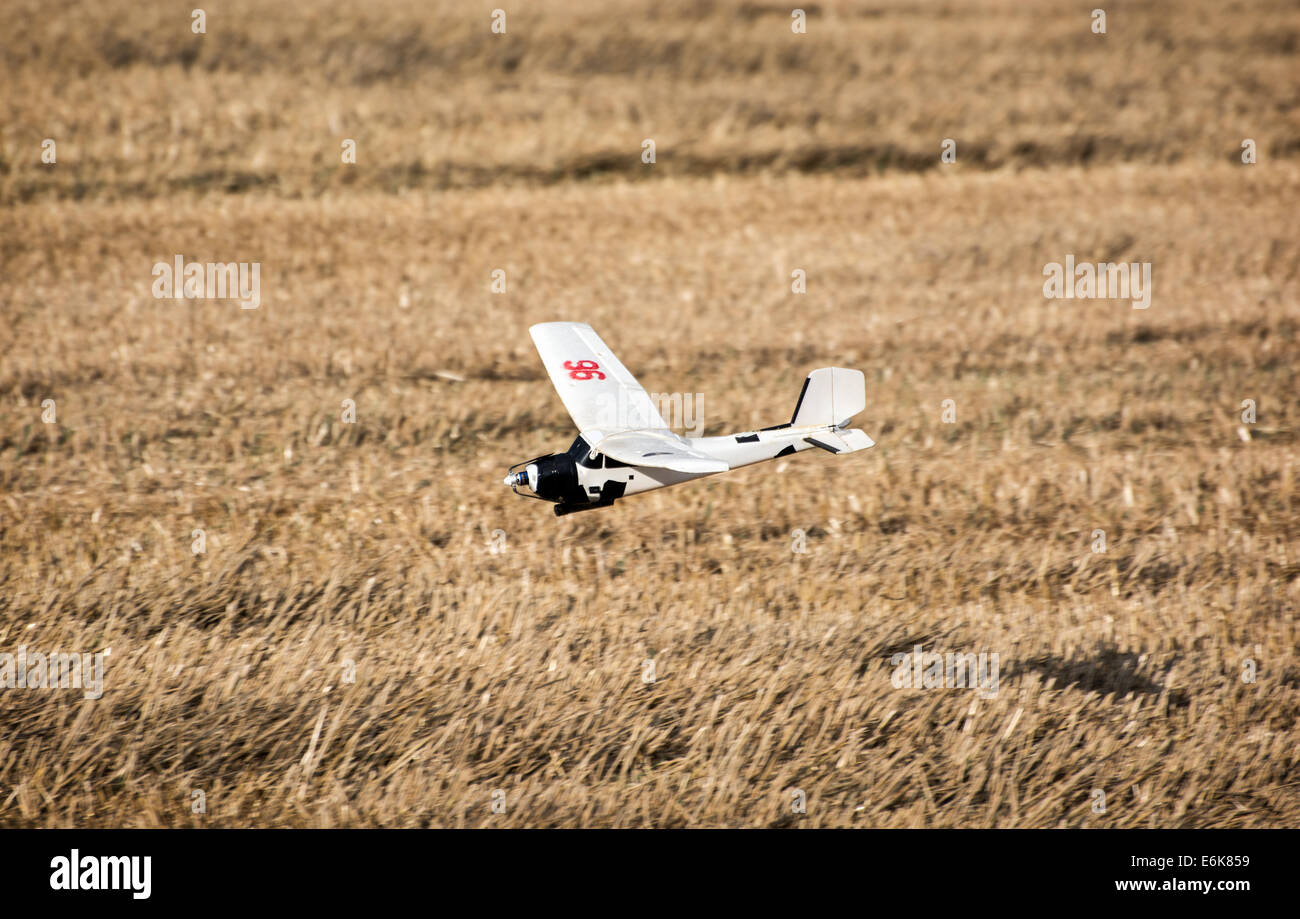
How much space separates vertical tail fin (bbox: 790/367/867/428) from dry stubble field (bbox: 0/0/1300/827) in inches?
67.3

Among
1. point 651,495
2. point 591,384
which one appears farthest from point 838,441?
point 651,495

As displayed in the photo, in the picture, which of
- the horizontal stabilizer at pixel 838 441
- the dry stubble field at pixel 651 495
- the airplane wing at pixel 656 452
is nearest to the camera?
the airplane wing at pixel 656 452

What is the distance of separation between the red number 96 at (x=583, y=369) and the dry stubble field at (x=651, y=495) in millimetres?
1928

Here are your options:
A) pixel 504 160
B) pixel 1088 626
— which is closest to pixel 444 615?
pixel 1088 626

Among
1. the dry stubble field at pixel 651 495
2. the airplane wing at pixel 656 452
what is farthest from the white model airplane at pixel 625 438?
the dry stubble field at pixel 651 495

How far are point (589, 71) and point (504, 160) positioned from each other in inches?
215

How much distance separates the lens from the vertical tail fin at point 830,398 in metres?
7.31

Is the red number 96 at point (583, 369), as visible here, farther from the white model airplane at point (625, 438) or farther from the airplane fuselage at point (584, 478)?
the airplane fuselage at point (584, 478)

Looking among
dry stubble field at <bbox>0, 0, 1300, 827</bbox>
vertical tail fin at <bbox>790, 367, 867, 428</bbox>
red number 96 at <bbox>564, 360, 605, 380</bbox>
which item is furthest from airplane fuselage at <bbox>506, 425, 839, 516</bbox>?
dry stubble field at <bbox>0, 0, 1300, 827</bbox>

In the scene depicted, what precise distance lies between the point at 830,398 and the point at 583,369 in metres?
1.65

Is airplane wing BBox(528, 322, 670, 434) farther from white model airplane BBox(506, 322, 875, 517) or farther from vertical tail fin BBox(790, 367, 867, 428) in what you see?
vertical tail fin BBox(790, 367, 867, 428)

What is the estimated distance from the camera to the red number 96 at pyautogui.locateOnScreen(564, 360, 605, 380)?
7395 mm

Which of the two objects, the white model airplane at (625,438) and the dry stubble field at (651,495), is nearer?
the white model airplane at (625,438)

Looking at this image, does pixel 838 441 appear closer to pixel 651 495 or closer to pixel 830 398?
pixel 830 398
